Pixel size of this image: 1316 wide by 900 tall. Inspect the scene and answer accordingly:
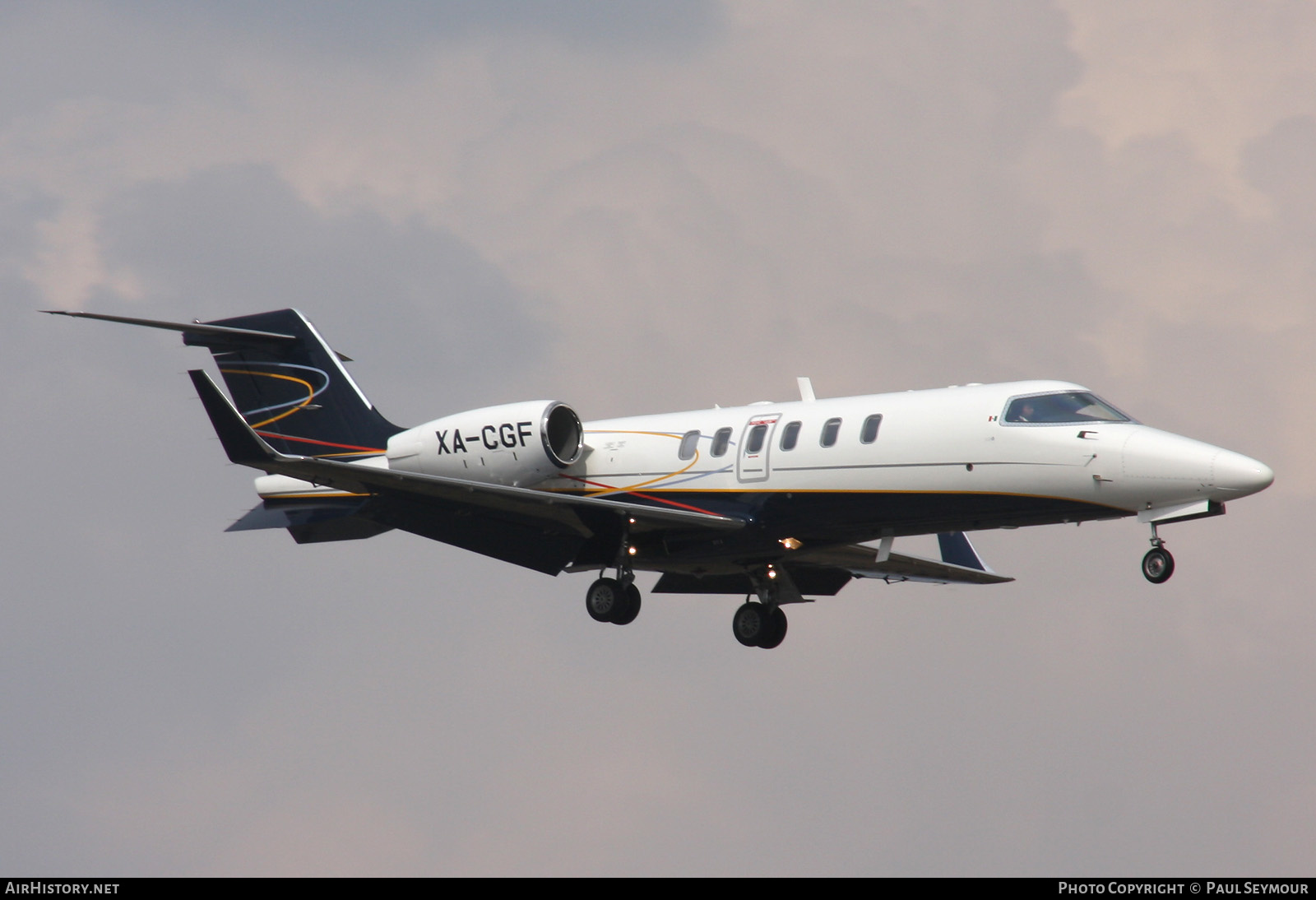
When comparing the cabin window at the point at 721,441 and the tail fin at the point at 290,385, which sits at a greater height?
the tail fin at the point at 290,385

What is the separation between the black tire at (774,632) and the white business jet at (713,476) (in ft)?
0.10

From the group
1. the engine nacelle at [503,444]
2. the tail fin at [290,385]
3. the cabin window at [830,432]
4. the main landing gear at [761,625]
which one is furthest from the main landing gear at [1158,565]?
the tail fin at [290,385]

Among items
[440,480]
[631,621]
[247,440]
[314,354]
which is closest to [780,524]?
[631,621]

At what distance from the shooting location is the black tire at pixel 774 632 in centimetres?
2752

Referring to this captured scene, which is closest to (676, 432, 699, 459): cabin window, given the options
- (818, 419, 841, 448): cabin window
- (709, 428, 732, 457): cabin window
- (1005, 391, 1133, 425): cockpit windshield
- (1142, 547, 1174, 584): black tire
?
(709, 428, 732, 457): cabin window

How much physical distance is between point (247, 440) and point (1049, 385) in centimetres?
1092

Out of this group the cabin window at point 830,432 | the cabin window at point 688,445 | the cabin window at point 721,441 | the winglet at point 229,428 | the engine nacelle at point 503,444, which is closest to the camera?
the winglet at point 229,428

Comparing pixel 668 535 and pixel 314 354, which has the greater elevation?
pixel 314 354

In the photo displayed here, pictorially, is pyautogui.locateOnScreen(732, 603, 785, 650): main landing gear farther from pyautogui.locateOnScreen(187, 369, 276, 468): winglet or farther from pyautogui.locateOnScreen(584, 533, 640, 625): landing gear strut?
pyautogui.locateOnScreen(187, 369, 276, 468): winglet

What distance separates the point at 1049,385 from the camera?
22578 millimetres

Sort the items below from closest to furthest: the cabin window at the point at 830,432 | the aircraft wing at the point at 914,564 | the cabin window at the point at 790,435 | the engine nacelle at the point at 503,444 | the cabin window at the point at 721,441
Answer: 1. the cabin window at the point at 830,432
2. the cabin window at the point at 790,435
3. the cabin window at the point at 721,441
4. the engine nacelle at the point at 503,444
5. the aircraft wing at the point at 914,564

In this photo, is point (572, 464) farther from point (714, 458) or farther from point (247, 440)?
point (247, 440)

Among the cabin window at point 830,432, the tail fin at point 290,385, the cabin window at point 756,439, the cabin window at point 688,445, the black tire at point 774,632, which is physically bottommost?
the black tire at point 774,632

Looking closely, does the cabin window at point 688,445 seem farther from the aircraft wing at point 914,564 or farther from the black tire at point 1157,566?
the black tire at point 1157,566
